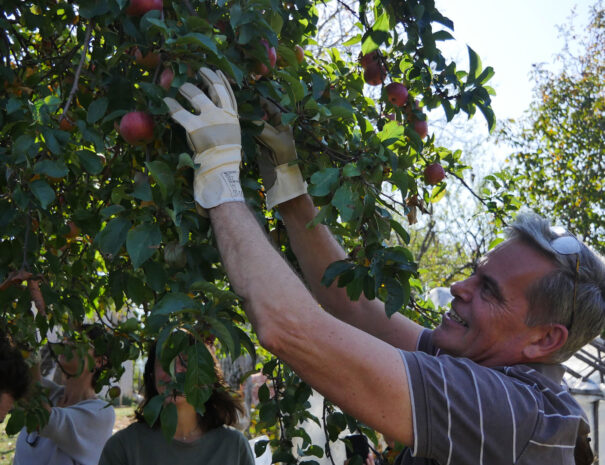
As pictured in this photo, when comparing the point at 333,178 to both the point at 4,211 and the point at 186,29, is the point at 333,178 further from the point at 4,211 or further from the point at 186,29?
the point at 4,211

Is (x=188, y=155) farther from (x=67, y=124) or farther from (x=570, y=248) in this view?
(x=570, y=248)

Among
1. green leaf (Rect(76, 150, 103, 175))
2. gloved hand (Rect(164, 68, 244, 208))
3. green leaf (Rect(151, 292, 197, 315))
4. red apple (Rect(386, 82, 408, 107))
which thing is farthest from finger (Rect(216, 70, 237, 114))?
red apple (Rect(386, 82, 408, 107))

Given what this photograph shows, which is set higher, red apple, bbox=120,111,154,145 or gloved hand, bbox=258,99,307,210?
red apple, bbox=120,111,154,145

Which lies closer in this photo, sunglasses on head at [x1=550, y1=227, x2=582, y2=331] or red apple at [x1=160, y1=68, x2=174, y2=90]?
red apple at [x1=160, y1=68, x2=174, y2=90]

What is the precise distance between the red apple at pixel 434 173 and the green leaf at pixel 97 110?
1.02 m

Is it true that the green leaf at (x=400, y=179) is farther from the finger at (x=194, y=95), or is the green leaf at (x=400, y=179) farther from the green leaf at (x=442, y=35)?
the green leaf at (x=442, y=35)

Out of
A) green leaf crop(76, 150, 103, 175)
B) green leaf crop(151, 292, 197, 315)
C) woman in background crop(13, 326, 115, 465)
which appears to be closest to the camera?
green leaf crop(151, 292, 197, 315)

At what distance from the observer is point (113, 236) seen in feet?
4.56

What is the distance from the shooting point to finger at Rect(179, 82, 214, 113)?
59.1 inches

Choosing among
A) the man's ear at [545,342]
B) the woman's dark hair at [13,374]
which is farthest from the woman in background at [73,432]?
the man's ear at [545,342]

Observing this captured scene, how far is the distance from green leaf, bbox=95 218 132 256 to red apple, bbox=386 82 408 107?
3.14 feet

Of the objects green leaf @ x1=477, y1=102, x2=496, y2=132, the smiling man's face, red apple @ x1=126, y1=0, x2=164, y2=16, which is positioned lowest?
the smiling man's face

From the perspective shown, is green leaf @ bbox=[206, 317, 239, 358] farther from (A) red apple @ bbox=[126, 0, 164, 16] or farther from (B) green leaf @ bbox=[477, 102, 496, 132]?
(B) green leaf @ bbox=[477, 102, 496, 132]

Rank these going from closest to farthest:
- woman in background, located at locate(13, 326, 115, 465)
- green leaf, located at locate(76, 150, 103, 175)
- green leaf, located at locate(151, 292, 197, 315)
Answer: green leaf, located at locate(151, 292, 197, 315)
green leaf, located at locate(76, 150, 103, 175)
woman in background, located at locate(13, 326, 115, 465)
